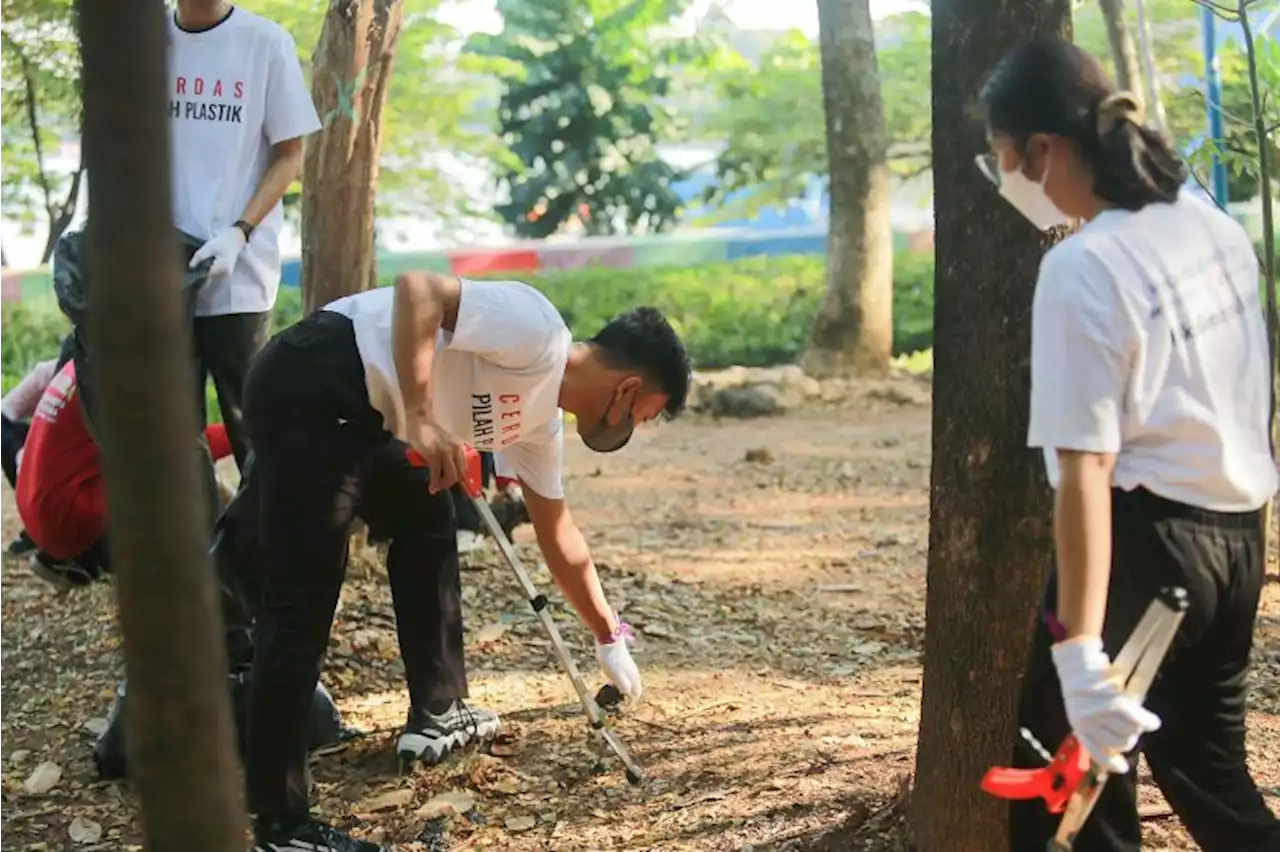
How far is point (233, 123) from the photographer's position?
4.41 m

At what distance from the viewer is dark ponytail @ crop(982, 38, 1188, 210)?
2.32m

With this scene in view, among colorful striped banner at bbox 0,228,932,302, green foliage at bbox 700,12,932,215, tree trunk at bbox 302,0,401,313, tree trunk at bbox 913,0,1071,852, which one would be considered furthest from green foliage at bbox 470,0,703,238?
tree trunk at bbox 913,0,1071,852

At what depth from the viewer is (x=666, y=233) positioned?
82.9 ft

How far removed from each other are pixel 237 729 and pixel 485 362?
1.20 metres

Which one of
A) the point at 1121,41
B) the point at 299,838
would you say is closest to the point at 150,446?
the point at 299,838

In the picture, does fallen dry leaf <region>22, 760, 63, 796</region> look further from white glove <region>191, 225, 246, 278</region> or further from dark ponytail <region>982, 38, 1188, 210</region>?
dark ponytail <region>982, 38, 1188, 210</region>

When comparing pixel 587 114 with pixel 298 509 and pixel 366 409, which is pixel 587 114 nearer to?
pixel 366 409

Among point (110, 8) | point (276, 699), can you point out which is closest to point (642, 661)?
point (276, 699)

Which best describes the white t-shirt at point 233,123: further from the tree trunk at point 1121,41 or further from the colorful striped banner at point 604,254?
the colorful striped banner at point 604,254

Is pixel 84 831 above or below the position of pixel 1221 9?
below

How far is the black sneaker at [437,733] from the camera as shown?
401 centimetres

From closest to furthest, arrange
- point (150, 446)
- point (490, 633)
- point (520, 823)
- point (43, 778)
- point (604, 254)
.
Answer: point (150, 446) → point (520, 823) → point (43, 778) → point (490, 633) → point (604, 254)

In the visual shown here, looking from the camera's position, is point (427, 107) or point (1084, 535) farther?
point (427, 107)

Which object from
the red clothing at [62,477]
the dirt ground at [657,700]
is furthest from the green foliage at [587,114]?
the red clothing at [62,477]
